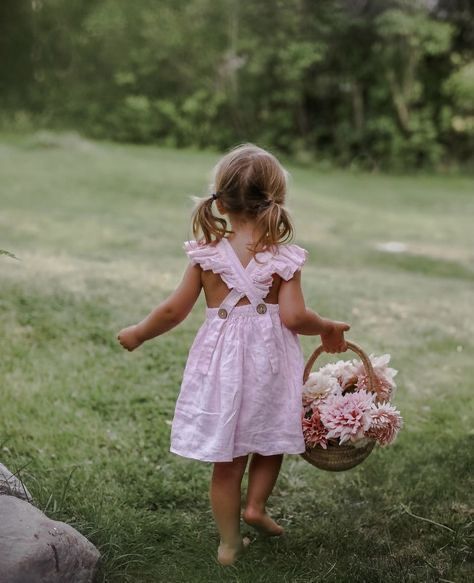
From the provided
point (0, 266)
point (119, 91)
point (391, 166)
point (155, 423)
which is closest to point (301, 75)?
point (391, 166)

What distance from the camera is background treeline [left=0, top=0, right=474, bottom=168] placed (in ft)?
55.0

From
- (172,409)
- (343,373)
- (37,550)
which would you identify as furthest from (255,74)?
(37,550)

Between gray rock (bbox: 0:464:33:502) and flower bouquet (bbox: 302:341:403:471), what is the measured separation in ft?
3.02

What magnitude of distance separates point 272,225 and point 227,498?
912 mm

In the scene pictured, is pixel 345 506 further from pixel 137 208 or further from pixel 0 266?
pixel 137 208

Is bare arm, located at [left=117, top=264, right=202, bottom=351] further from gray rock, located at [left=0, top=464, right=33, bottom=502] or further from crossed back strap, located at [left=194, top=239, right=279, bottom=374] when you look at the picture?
gray rock, located at [left=0, top=464, right=33, bottom=502]

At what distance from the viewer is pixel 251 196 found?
2.88m

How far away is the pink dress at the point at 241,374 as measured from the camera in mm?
2848

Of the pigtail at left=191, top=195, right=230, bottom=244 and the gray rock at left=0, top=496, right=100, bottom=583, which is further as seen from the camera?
the pigtail at left=191, top=195, right=230, bottom=244

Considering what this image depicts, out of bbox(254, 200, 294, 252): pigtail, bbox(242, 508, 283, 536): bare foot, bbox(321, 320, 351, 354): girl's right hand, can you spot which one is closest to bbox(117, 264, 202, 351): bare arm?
bbox(254, 200, 294, 252): pigtail

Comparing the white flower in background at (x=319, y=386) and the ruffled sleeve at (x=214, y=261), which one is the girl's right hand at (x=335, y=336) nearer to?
the white flower in background at (x=319, y=386)

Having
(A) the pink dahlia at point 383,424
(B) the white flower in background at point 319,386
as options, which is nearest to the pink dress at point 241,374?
(B) the white flower in background at point 319,386

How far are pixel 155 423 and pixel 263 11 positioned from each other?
598 inches

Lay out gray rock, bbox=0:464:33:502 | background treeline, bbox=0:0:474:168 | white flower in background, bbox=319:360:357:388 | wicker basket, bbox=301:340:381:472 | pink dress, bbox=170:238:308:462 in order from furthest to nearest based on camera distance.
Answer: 1. background treeline, bbox=0:0:474:168
2. white flower in background, bbox=319:360:357:388
3. wicker basket, bbox=301:340:381:472
4. pink dress, bbox=170:238:308:462
5. gray rock, bbox=0:464:33:502
